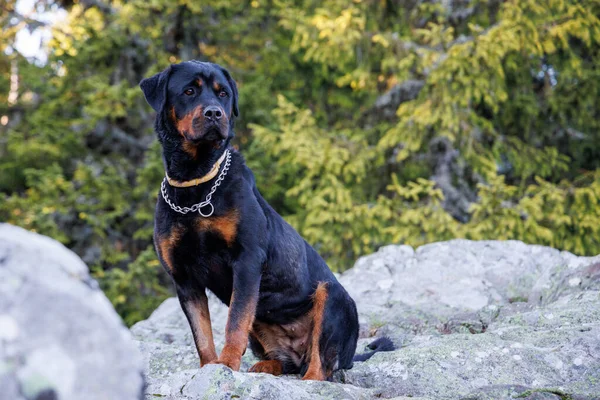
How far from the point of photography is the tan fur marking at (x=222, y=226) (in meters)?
3.82

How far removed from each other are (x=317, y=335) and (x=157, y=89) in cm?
184

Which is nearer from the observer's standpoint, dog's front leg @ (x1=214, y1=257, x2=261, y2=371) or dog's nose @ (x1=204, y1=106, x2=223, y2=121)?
dog's front leg @ (x1=214, y1=257, x2=261, y2=371)

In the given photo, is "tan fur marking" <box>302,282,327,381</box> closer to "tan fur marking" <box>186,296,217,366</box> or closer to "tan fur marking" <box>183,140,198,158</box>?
"tan fur marking" <box>186,296,217,366</box>

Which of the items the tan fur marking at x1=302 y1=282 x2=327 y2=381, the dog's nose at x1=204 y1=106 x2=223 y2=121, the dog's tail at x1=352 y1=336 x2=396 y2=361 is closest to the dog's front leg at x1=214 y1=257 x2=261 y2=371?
the tan fur marking at x1=302 y1=282 x2=327 y2=381

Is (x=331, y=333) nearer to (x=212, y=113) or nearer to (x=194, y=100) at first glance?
(x=212, y=113)

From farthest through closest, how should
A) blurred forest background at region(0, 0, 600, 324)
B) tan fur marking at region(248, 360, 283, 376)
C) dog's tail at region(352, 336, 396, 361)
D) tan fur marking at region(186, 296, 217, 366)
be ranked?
blurred forest background at region(0, 0, 600, 324)
dog's tail at region(352, 336, 396, 361)
tan fur marking at region(248, 360, 283, 376)
tan fur marking at region(186, 296, 217, 366)

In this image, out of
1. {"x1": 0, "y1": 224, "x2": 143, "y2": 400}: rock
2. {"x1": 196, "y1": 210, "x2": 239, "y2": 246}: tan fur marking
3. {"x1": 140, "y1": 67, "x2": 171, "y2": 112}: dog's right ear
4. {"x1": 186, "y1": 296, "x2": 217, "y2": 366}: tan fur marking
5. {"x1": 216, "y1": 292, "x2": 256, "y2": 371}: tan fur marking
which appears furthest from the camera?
{"x1": 140, "y1": 67, "x2": 171, "y2": 112}: dog's right ear

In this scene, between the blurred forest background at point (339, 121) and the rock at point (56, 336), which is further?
the blurred forest background at point (339, 121)

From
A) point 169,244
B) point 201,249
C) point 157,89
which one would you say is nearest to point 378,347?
point 201,249

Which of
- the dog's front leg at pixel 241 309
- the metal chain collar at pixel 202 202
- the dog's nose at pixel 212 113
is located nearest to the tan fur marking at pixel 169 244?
the metal chain collar at pixel 202 202

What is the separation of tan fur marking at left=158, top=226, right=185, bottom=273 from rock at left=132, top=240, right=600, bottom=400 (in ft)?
2.46

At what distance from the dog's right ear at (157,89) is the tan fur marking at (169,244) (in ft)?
2.74

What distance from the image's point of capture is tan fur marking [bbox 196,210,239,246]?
12.5ft

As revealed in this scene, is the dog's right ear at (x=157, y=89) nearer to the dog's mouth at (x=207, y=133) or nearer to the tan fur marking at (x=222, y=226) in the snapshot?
the dog's mouth at (x=207, y=133)
